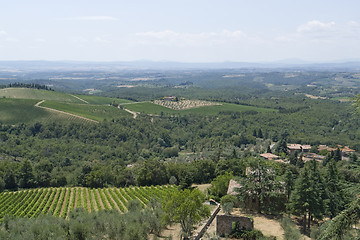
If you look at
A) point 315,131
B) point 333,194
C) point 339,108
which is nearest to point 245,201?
point 333,194

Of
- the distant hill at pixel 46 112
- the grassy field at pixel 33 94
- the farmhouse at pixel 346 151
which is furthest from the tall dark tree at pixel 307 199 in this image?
the grassy field at pixel 33 94

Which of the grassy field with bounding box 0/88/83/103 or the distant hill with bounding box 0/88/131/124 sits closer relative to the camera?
the distant hill with bounding box 0/88/131/124

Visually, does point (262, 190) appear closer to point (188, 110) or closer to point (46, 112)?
point (46, 112)

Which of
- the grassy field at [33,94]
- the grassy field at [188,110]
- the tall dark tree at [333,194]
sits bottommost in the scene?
the grassy field at [188,110]

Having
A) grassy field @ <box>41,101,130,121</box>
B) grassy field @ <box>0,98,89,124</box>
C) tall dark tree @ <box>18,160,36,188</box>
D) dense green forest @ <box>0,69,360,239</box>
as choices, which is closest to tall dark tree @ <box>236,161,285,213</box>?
dense green forest @ <box>0,69,360,239</box>

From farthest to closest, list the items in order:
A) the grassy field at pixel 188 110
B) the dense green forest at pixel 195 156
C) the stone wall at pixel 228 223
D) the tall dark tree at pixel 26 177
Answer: the grassy field at pixel 188 110, the tall dark tree at pixel 26 177, the dense green forest at pixel 195 156, the stone wall at pixel 228 223

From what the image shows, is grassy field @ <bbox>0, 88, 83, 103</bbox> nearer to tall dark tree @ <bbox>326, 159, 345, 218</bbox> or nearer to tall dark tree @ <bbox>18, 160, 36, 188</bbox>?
tall dark tree @ <bbox>18, 160, 36, 188</bbox>

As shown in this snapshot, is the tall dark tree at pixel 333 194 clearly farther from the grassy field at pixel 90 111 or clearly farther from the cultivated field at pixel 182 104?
the cultivated field at pixel 182 104
